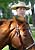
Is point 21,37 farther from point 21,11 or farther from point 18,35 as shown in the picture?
point 21,11

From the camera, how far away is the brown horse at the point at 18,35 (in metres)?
4.00

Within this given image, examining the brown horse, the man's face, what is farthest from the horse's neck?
the man's face

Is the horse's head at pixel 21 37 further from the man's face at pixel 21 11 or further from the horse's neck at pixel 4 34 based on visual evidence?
the man's face at pixel 21 11

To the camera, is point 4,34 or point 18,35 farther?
point 4,34

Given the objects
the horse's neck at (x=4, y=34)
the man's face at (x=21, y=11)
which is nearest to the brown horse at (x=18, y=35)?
the horse's neck at (x=4, y=34)

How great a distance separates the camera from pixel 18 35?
4.02m

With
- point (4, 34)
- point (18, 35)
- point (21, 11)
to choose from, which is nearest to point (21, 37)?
point (18, 35)

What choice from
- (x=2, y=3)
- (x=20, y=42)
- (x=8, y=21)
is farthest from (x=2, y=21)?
(x=2, y=3)

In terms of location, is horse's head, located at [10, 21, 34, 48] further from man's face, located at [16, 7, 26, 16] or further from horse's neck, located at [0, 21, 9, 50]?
man's face, located at [16, 7, 26, 16]

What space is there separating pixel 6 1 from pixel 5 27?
14.0 metres

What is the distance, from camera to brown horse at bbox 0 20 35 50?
400cm

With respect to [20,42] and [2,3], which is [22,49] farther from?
[2,3]

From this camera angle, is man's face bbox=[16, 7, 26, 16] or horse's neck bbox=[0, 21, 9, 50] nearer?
horse's neck bbox=[0, 21, 9, 50]

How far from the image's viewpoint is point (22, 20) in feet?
13.4
